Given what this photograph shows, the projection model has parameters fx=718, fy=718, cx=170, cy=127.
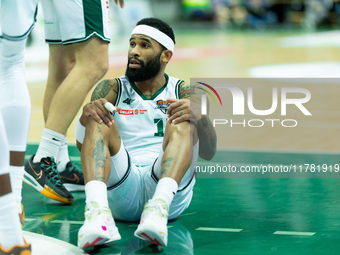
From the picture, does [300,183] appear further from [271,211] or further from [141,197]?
[141,197]

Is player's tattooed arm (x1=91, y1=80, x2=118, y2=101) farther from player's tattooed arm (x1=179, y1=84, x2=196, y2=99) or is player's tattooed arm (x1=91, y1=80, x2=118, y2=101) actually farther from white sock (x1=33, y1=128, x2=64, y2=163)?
white sock (x1=33, y1=128, x2=64, y2=163)

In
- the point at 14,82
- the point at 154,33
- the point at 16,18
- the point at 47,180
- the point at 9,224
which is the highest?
the point at 16,18

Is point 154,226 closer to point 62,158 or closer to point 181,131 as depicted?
point 181,131

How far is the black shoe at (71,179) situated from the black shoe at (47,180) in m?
0.28

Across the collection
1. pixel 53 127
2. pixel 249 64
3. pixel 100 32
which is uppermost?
pixel 100 32

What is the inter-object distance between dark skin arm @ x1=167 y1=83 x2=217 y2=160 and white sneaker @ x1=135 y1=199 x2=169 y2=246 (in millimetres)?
477

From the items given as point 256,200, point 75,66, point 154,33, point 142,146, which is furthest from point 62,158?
point 256,200

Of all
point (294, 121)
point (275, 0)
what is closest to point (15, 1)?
point (294, 121)

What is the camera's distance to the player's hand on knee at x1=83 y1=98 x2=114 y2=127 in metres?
3.35

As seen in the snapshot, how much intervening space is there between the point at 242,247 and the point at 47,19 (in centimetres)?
194

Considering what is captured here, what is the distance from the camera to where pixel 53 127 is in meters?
4.08

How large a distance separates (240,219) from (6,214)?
1342 mm

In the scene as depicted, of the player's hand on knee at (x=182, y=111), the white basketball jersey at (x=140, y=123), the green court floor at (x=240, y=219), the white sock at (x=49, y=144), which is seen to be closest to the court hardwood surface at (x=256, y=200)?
the green court floor at (x=240, y=219)

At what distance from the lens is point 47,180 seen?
13.2 ft
